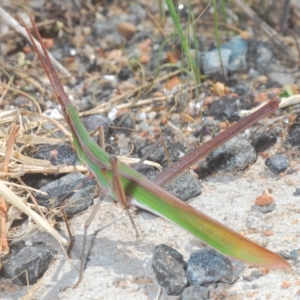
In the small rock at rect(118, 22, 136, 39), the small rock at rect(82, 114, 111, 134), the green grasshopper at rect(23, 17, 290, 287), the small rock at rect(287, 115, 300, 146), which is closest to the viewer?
the green grasshopper at rect(23, 17, 290, 287)

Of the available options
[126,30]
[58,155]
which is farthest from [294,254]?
[126,30]

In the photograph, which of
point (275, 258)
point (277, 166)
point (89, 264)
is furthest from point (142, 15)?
point (275, 258)

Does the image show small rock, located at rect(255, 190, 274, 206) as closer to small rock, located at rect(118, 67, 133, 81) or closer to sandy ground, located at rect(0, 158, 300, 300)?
sandy ground, located at rect(0, 158, 300, 300)

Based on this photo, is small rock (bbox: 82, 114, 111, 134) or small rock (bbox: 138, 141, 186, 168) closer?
small rock (bbox: 138, 141, 186, 168)

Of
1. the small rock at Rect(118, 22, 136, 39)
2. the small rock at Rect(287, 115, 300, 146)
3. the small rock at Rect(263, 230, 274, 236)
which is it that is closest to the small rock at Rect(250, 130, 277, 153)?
the small rock at Rect(287, 115, 300, 146)

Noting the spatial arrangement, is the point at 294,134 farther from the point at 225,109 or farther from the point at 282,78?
the point at 282,78

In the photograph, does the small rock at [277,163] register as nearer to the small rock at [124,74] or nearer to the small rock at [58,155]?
the small rock at [58,155]

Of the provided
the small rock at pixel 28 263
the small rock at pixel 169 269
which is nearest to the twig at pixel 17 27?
the small rock at pixel 28 263
